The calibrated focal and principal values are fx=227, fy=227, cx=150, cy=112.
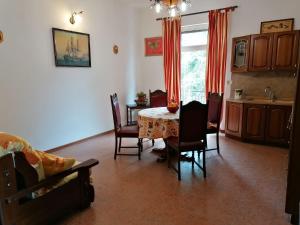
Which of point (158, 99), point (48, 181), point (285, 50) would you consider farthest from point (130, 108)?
point (48, 181)

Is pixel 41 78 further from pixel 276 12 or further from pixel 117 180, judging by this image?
pixel 276 12

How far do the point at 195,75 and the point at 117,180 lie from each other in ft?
11.2

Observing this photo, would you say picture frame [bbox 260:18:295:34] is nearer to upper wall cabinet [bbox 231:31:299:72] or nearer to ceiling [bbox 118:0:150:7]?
upper wall cabinet [bbox 231:31:299:72]

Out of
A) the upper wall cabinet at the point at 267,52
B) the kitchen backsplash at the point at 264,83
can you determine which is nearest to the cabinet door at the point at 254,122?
the kitchen backsplash at the point at 264,83

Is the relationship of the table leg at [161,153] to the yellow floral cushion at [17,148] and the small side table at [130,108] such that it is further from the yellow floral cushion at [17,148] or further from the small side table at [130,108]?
the yellow floral cushion at [17,148]

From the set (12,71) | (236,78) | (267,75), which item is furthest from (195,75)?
(12,71)

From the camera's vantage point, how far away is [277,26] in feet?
13.9

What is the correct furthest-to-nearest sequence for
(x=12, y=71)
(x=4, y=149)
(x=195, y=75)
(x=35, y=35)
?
(x=195, y=75)
(x=35, y=35)
(x=12, y=71)
(x=4, y=149)

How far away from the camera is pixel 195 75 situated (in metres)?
5.44

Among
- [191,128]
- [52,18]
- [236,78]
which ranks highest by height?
[52,18]

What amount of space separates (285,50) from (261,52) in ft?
1.26

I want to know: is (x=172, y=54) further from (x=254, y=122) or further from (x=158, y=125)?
(x=158, y=125)

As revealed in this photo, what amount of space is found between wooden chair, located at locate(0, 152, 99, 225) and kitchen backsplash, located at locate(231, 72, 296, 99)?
3.75 m

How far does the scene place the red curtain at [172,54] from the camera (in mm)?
5293
